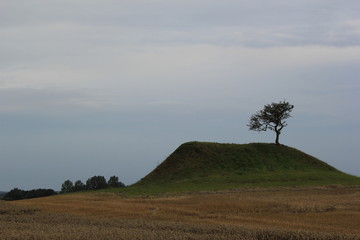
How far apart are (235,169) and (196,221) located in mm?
45226

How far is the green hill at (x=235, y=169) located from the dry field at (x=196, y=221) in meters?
19.1

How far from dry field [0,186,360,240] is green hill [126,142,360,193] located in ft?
62.7

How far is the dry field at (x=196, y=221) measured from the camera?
16.6 metres

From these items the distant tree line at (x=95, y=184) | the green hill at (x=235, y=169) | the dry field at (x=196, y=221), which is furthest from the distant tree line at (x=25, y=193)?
the dry field at (x=196, y=221)

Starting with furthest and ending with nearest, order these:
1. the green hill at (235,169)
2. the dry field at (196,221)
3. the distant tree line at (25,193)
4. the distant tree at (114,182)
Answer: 1. the distant tree at (114,182)
2. the distant tree line at (25,193)
3. the green hill at (235,169)
4. the dry field at (196,221)

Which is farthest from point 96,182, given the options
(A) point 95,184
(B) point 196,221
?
(B) point 196,221

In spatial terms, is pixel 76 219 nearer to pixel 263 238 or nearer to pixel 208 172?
pixel 263 238

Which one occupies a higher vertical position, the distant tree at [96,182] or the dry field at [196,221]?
the distant tree at [96,182]

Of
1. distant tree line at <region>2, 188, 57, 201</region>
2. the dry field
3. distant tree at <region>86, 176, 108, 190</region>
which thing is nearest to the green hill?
the dry field

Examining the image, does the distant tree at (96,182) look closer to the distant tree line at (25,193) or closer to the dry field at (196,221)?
the distant tree line at (25,193)

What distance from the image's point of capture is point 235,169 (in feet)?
230

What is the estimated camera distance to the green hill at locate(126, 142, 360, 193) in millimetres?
59375

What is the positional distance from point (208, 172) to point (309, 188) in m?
17.5

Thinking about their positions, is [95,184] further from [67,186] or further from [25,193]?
[25,193]
